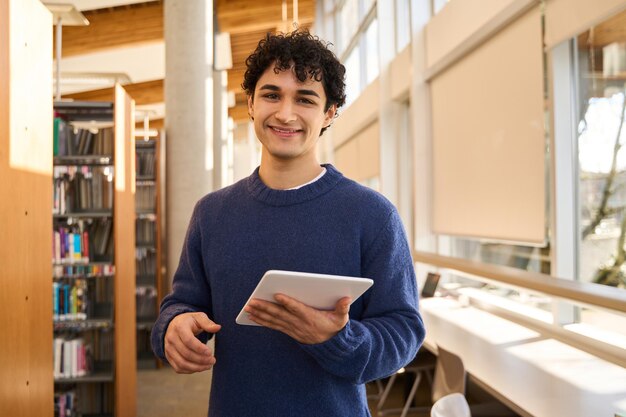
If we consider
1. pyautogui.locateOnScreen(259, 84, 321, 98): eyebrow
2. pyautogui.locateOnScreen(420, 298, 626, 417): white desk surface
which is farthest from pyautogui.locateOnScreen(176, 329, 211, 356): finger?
pyautogui.locateOnScreen(420, 298, 626, 417): white desk surface

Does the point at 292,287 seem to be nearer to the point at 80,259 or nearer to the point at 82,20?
the point at 80,259

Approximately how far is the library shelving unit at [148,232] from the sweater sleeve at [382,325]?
543cm

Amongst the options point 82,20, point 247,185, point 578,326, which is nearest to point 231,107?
point 82,20

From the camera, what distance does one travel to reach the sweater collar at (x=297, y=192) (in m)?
1.38

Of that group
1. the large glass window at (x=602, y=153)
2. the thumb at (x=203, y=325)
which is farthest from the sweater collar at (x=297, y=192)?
the large glass window at (x=602, y=153)

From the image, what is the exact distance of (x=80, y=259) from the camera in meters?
4.56

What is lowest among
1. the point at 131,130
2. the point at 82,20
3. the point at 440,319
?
the point at 440,319

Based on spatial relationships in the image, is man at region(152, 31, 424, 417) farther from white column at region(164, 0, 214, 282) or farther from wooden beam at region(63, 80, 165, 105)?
wooden beam at region(63, 80, 165, 105)

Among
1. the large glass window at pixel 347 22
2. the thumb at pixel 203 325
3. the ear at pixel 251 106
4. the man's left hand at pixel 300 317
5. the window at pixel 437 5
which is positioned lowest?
the thumb at pixel 203 325

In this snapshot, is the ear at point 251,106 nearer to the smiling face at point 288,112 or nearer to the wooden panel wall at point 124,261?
the smiling face at point 288,112

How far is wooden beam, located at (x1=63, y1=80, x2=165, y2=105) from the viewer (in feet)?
45.8

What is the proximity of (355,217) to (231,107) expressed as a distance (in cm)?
2014

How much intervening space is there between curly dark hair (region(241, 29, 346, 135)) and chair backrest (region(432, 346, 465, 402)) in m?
2.04

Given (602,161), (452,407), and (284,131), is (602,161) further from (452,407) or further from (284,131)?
(284,131)
